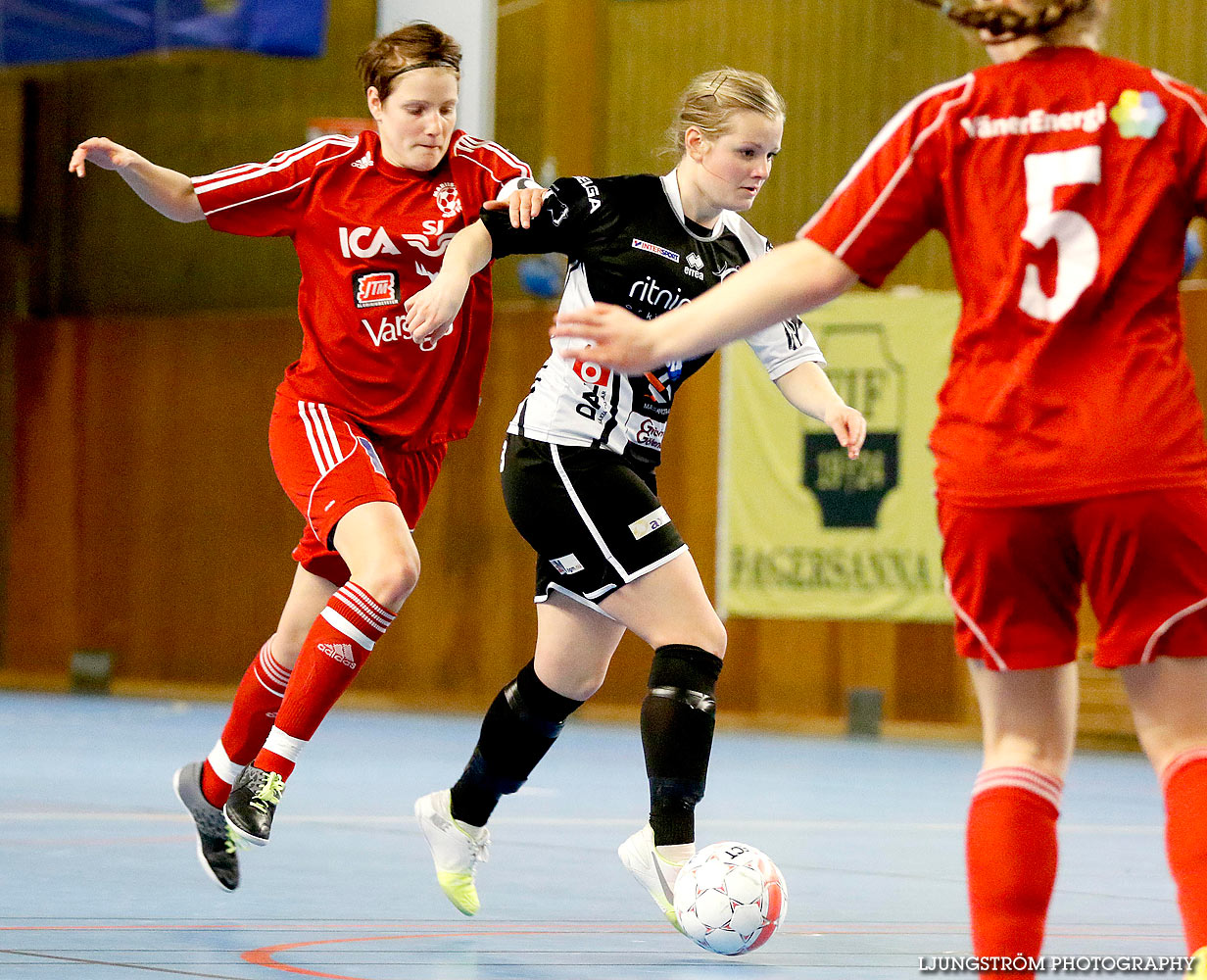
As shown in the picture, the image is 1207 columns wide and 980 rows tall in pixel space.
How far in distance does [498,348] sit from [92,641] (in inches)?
174

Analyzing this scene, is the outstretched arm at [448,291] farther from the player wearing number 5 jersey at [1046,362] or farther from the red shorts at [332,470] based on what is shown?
the player wearing number 5 jersey at [1046,362]

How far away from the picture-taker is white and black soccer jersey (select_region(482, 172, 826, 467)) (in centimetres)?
392

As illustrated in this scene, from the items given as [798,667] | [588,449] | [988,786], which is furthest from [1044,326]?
[798,667]

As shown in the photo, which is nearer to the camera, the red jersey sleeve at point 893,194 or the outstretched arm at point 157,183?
the red jersey sleeve at point 893,194

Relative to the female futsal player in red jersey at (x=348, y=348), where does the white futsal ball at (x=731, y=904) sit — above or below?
below

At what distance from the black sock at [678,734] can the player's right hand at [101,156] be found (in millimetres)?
1710

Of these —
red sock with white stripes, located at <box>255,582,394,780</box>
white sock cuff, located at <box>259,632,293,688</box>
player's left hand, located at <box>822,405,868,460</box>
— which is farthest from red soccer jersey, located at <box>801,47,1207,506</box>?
white sock cuff, located at <box>259,632,293,688</box>

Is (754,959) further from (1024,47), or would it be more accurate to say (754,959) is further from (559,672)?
(1024,47)

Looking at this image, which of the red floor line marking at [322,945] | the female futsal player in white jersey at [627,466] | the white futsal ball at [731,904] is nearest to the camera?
the red floor line marking at [322,945]

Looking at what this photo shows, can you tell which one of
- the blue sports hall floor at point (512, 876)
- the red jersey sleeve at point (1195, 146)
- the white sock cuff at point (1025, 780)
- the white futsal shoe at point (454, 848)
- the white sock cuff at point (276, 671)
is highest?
the red jersey sleeve at point (1195, 146)

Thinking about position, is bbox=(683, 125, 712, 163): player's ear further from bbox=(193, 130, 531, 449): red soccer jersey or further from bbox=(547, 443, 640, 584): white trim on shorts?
bbox=(547, 443, 640, 584): white trim on shorts

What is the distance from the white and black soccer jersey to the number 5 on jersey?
163cm

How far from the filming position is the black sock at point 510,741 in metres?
4.07

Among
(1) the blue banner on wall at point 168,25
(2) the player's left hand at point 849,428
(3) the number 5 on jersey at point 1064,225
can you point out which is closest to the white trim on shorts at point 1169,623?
(3) the number 5 on jersey at point 1064,225
